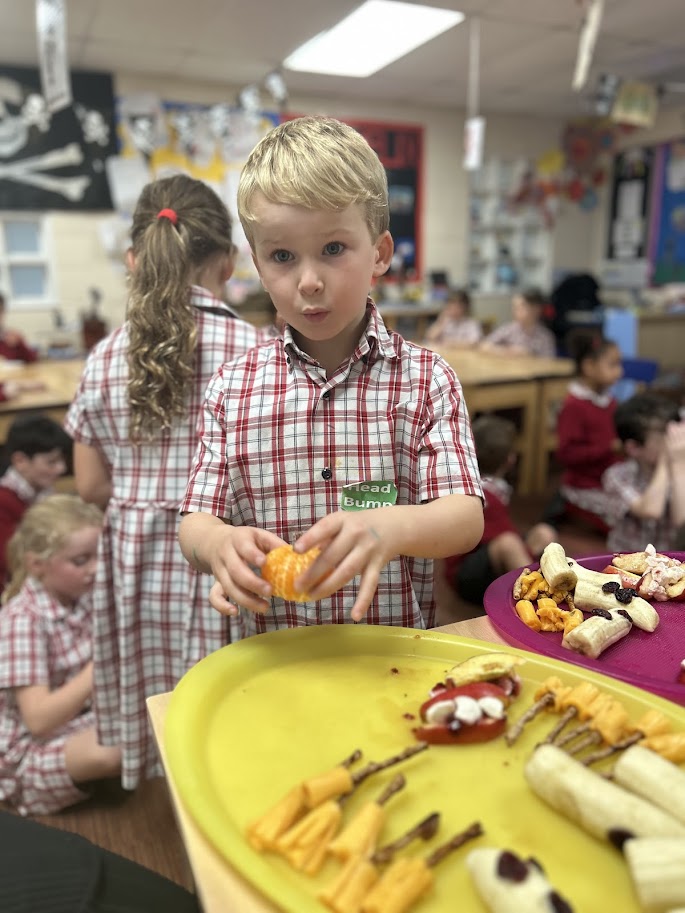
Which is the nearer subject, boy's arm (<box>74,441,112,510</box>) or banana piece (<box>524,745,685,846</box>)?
banana piece (<box>524,745,685,846</box>)

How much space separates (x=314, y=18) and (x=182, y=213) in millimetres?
4041

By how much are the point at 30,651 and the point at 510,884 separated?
1.62 m

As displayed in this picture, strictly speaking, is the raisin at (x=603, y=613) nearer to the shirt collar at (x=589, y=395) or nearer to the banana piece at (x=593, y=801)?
the banana piece at (x=593, y=801)

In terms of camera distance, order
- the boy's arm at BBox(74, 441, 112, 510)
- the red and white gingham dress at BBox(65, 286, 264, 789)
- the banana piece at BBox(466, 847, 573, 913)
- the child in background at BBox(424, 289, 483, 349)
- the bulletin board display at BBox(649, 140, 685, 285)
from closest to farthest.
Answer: the banana piece at BBox(466, 847, 573, 913) → the red and white gingham dress at BBox(65, 286, 264, 789) → the boy's arm at BBox(74, 441, 112, 510) → the child in background at BBox(424, 289, 483, 349) → the bulletin board display at BBox(649, 140, 685, 285)

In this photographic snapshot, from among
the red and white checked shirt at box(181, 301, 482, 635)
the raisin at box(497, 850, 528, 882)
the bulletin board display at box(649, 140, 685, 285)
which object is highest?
the bulletin board display at box(649, 140, 685, 285)

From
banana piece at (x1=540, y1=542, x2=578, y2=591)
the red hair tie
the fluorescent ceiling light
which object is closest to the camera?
banana piece at (x1=540, y1=542, x2=578, y2=591)

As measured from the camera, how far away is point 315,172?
83 centimetres

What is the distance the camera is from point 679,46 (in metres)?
5.35

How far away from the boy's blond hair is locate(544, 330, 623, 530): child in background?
2.63 m

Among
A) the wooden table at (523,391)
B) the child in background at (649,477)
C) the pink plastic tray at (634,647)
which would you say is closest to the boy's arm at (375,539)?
the pink plastic tray at (634,647)

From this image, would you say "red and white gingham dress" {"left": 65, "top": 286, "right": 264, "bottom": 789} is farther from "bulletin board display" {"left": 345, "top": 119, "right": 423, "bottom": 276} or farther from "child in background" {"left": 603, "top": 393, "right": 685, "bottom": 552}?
"bulletin board display" {"left": 345, "top": 119, "right": 423, "bottom": 276}

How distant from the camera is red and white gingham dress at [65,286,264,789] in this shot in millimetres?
1458

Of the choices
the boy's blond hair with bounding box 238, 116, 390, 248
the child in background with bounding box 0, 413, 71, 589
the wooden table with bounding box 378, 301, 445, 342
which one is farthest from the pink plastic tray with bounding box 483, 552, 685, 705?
the wooden table with bounding box 378, 301, 445, 342

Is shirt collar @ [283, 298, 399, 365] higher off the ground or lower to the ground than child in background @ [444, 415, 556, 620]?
higher
